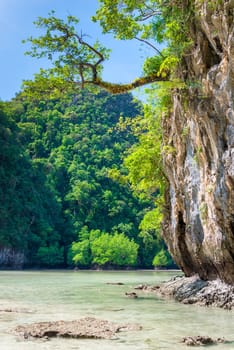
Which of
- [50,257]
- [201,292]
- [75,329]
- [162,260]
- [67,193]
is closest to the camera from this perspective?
[75,329]

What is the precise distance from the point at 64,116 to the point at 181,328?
92439mm

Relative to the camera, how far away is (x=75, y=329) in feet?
30.7

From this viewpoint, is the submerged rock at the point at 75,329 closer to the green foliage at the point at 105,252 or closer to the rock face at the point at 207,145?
the rock face at the point at 207,145

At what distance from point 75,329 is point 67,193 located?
244 ft

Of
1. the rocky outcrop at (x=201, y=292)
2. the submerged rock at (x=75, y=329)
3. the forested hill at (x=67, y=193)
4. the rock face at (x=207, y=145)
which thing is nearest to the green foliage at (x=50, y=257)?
the forested hill at (x=67, y=193)

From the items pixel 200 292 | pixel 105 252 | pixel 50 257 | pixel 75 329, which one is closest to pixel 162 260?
pixel 105 252

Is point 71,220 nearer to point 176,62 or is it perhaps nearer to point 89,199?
point 89,199

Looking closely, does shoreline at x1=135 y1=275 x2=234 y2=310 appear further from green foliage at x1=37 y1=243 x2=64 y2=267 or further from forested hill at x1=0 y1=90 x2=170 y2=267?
green foliage at x1=37 y1=243 x2=64 y2=267

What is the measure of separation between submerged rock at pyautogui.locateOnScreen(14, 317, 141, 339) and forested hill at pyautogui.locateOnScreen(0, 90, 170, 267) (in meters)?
47.8

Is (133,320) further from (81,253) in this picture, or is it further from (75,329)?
(81,253)

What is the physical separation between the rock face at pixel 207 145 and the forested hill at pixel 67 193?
39.4 metres

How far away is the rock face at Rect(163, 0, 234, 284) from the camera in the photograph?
42.4ft

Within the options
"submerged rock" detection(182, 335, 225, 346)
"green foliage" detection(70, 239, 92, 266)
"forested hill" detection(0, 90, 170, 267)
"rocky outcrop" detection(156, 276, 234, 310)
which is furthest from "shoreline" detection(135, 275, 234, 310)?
"green foliage" detection(70, 239, 92, 266)

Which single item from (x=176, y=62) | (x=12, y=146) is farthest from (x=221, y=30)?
(x=12, y=146)
